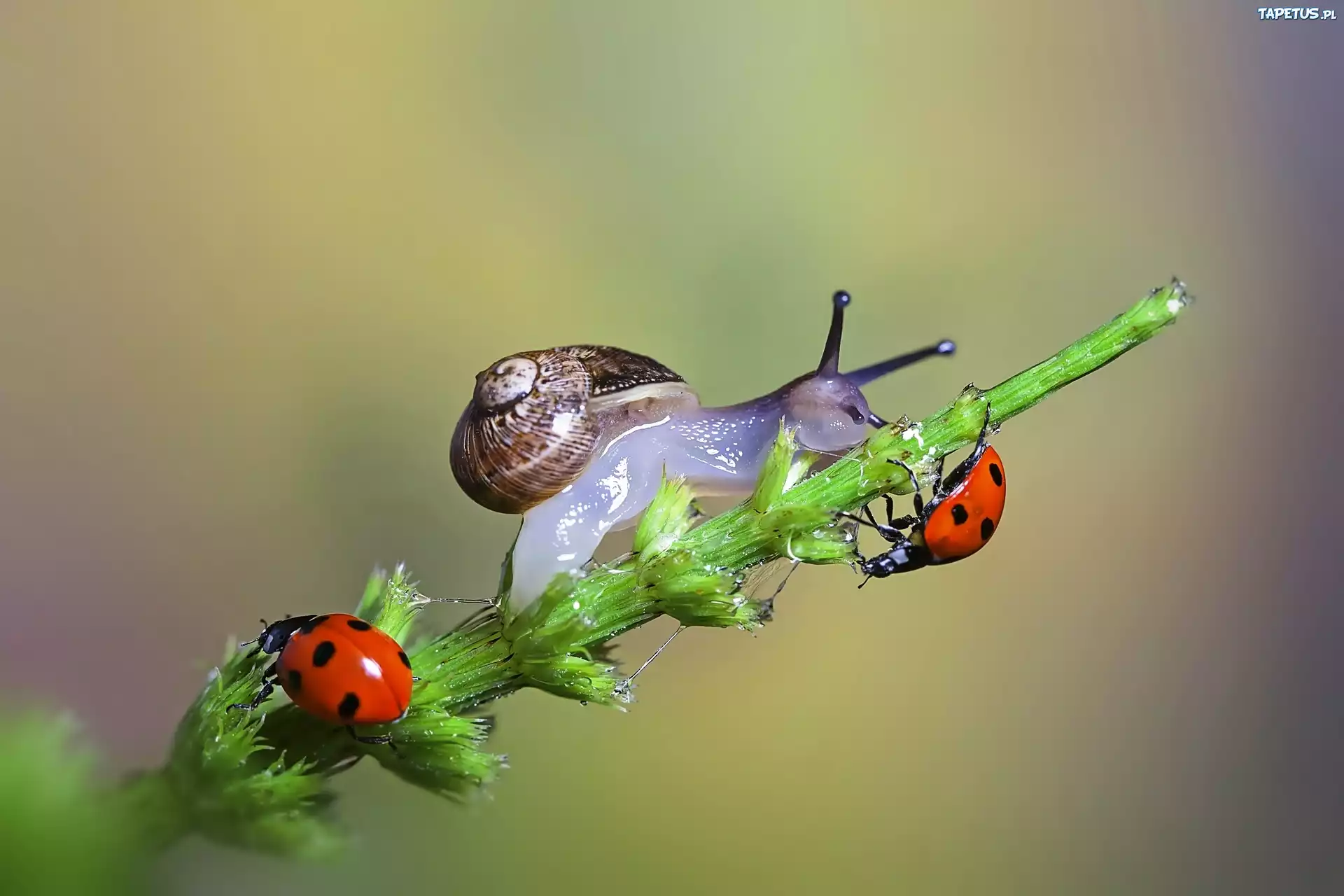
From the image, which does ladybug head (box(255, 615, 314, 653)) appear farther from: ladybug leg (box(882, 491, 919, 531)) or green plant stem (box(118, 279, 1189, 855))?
ladybug leg (box(882, 491, 919, 531))

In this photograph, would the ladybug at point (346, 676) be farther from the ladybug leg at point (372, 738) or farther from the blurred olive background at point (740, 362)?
the blurred olive background at point (740, 362)

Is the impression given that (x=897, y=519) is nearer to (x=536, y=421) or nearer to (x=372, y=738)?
(x=536, y=421)

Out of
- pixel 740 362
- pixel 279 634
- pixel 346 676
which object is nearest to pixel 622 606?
pixel 346 676

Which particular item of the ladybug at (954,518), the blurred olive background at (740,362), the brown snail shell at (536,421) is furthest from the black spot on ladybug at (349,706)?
the blurred olive background at (740,362)

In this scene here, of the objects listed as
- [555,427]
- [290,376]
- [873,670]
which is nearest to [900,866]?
[873,670]

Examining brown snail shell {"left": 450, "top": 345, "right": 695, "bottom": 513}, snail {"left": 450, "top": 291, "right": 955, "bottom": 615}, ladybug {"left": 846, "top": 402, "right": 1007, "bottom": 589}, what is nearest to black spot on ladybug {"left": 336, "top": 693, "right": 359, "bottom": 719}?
snail {"left": 450, "top": 291, "right": 955, "bottom": 615}

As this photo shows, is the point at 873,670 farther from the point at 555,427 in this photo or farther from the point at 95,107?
the point at 95,107

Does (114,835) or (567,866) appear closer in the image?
(114,835)
